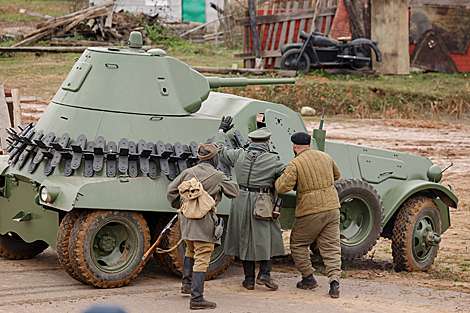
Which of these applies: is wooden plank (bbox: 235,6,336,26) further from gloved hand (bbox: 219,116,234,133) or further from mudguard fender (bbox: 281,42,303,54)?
gloved hand (bbox: 219,116,234,133)

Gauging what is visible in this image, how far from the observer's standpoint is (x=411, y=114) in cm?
1884

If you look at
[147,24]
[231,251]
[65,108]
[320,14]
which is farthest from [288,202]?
[147,24]

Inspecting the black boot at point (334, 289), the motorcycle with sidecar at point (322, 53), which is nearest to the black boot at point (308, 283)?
the black boot at point (334, 289)

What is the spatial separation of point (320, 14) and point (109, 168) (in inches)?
690

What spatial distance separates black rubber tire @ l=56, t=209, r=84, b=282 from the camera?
6.11 metres

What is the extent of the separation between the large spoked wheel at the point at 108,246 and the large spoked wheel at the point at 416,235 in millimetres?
3435

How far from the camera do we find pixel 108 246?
20.6 ft

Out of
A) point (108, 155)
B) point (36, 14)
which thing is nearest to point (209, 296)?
point (108, 155)

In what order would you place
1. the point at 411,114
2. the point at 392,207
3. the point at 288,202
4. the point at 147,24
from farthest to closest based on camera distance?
the point at 147,24
the point at 411,114
the point at 392,207
the point at 288,202

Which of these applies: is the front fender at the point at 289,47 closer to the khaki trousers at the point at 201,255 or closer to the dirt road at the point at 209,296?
the dirt road at the point at 209,296

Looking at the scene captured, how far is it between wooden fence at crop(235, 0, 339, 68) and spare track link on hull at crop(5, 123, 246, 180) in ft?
52.5

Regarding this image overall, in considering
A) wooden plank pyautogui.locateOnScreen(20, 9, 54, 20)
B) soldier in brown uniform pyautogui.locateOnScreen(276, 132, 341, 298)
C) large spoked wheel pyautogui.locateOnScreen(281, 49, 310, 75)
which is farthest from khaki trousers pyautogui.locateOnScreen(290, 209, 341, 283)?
wooden plank pyautogui.locateOnScreen(20, 9, 54, 20)

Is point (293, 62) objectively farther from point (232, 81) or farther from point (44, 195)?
point (44, 195)

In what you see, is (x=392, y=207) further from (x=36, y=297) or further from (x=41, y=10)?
(x=41, y=10)
